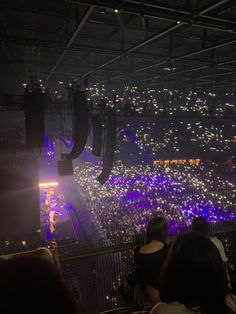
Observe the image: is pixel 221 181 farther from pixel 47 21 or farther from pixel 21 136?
pixel 47 21

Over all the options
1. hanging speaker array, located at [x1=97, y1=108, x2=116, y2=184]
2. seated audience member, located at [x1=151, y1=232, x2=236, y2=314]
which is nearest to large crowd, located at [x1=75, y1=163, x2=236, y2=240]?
hanging speaker array, located at [x1=97, y1=108, x2=116, y2=184]

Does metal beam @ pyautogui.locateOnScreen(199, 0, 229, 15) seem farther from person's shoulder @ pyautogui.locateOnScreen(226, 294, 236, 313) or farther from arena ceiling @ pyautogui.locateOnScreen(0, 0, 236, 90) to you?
person's shoulder @ pyautogui.locateOnScreen(226, 294, 236, 313)

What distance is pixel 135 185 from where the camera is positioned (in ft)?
61.8

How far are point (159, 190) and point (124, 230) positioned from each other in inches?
240

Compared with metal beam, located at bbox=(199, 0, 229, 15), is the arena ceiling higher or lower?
higher

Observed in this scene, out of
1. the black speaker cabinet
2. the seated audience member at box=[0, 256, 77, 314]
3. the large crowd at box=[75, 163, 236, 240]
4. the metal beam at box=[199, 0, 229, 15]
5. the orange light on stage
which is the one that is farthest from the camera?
the orange light on stage

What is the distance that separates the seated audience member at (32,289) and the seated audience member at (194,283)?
24.7 inches

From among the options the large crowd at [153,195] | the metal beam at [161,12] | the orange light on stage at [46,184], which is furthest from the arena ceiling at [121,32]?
the orange light on stage at [46,184]

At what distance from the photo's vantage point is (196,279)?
1466mm

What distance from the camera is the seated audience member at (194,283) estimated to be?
1.47 metres

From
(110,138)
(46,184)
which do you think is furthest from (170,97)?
(46,184)

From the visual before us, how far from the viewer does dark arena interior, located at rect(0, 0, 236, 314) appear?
391 centimetres

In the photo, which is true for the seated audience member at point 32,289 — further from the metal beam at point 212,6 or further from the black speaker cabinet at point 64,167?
the black speaker cabinet at point 64,167

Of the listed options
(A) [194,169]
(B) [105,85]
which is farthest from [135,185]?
(B) [105,85]
